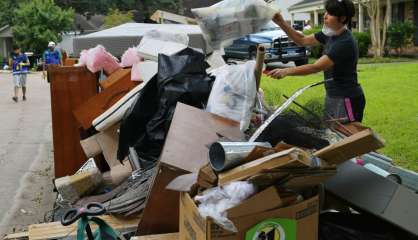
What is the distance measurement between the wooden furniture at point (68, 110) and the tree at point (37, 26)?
38082 millimetres

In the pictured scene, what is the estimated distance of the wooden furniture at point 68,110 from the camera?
6180 mm

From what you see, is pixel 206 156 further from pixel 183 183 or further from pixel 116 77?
pixel 116 77

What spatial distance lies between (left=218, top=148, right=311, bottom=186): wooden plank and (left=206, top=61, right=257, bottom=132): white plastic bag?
1166mm

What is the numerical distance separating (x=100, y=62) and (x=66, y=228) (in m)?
2.58

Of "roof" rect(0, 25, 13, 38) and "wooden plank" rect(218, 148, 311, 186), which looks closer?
"wooden plank" rect(218, 148, 311, 186)

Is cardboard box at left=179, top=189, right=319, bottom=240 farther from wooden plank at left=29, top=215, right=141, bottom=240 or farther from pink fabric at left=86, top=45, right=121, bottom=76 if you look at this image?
pink fabric at left=86, top=45, right=121, bottom=76


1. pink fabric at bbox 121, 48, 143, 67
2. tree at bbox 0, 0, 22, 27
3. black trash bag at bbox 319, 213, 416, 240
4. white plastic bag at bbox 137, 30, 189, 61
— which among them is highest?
tree at bbox 0, 0, 22, 27

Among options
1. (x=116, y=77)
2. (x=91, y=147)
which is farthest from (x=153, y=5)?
(x=91, y=147)

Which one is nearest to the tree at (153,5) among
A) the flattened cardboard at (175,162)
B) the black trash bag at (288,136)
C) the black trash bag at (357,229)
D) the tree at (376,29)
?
the tree at (376,29)

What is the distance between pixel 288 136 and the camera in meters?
3.79

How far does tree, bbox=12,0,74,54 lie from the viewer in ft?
142

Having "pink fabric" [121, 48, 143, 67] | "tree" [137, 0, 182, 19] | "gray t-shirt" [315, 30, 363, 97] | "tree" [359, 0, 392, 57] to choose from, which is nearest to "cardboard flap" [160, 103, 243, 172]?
"gray t-shirt" [315, 30, 363, 97]

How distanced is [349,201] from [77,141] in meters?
3.58

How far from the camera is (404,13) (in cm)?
2712
